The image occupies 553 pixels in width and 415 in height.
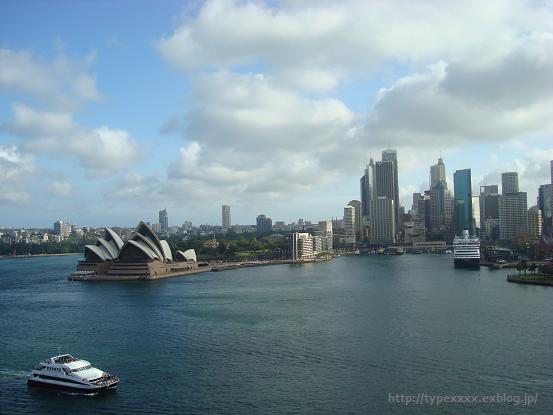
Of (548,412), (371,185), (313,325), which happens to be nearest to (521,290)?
(313,325)

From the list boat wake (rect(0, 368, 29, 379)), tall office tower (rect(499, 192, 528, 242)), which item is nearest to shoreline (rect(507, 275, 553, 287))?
boat wake (rect(0, 368, 29, 379))

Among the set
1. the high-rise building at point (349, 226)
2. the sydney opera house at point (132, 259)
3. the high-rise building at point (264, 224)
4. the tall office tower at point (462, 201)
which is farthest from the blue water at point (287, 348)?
the high-rise building at point (264, 224)

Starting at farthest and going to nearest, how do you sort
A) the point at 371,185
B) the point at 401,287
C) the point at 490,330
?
the point at 371,185 → the point at 401,287 → the point at 490,330

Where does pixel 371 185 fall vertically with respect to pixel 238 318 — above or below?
above

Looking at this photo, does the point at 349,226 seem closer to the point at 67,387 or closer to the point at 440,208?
the point at 440,208

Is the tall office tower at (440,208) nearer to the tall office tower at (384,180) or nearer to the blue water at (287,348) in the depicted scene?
the tall office tower at (384,180)

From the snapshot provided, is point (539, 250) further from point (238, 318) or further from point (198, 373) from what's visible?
point (198, 373)
